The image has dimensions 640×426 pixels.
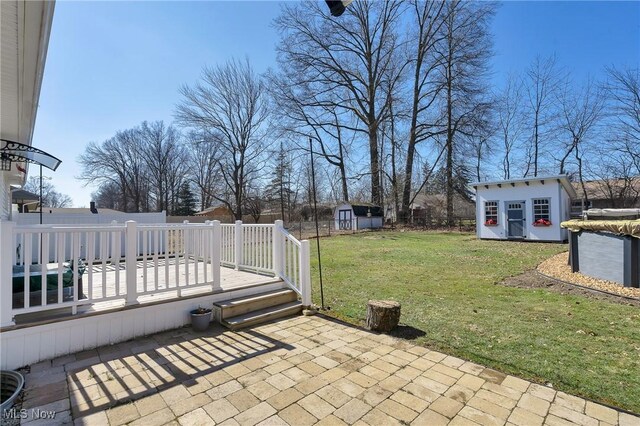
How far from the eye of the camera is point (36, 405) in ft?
7.38

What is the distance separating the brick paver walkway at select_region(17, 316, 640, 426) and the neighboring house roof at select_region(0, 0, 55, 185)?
2844mm

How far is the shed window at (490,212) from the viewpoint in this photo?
15.0 meters

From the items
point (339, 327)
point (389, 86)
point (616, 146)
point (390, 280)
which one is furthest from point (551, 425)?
point (389, 86)

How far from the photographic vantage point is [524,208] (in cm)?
1416

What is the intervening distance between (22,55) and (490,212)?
1663 cm

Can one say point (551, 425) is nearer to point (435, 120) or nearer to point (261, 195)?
point (435, 120)

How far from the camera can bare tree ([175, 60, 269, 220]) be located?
25922 mm

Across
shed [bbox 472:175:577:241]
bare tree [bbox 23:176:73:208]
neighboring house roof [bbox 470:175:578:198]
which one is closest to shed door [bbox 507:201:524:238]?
→ shed [bbox 472:175:577:241]

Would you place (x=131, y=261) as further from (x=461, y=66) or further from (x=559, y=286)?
(x=461, y=66)

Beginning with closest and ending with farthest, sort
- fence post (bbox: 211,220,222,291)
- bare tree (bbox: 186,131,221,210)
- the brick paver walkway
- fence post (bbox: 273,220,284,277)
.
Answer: the brick paver walkway → fence post (bbox: 211,220,222,291) → fence post (bbox: 273,220,284,277) → bare tree (bbox: 186,131,221,210)

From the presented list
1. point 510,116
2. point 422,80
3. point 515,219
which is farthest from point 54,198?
point 510,116

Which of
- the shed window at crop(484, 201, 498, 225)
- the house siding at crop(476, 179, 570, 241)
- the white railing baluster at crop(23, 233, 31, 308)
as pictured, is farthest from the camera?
the shed window at crop(484, 201, 498, 225)

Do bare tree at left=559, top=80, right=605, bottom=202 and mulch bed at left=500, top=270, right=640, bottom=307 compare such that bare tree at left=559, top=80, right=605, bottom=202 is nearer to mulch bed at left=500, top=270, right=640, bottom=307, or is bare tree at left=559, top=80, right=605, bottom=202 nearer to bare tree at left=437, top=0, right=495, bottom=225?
bare tree at left=437, top=0, right=495, bottom=225

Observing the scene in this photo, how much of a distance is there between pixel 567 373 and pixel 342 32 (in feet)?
84.3
